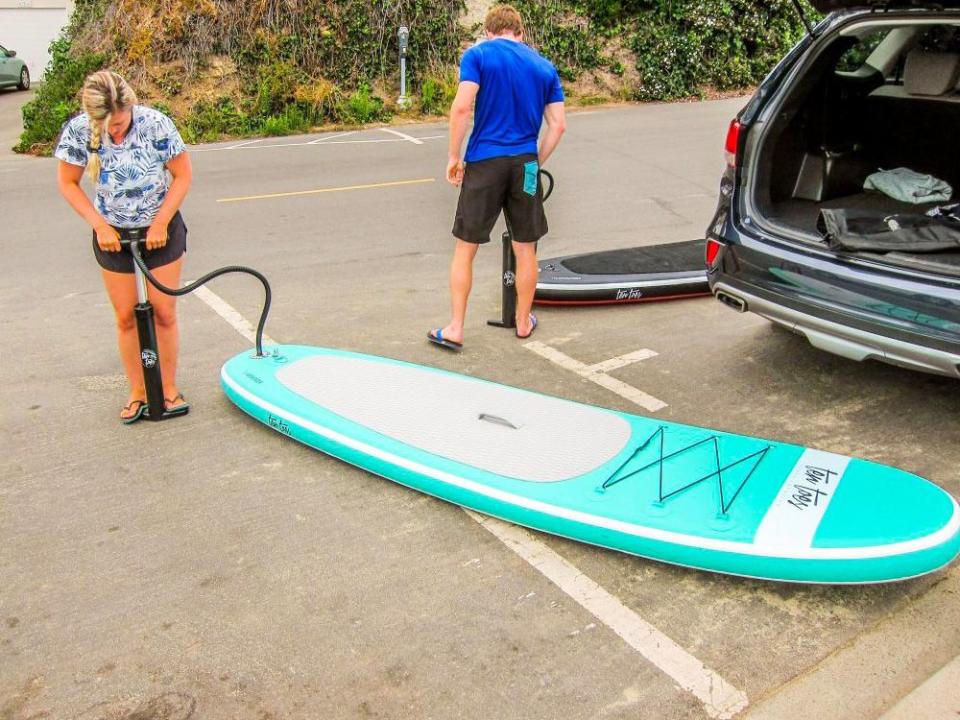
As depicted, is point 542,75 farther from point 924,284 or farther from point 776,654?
point 776,654

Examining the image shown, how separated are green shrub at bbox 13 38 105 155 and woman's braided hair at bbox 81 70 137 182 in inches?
451

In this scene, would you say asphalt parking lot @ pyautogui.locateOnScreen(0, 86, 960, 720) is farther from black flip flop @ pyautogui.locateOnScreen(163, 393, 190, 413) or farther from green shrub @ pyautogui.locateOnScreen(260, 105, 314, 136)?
green shrub @ pyautogui.locateOnScreen(260, 105, 314, 136)

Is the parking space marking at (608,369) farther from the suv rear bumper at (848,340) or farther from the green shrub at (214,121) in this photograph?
the green shrub at (214,121)

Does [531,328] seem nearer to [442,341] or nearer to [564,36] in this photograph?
[442,341]

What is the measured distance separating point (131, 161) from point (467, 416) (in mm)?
1967

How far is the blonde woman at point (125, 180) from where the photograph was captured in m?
4.18

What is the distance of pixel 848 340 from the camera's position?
14.0 ft

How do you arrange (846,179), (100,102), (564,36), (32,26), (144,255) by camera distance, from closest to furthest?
(100,102)
(144,255)
(846,179)
(564,36)
(32,26)

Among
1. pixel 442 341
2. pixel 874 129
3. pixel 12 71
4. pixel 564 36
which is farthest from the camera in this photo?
pixel 12 71

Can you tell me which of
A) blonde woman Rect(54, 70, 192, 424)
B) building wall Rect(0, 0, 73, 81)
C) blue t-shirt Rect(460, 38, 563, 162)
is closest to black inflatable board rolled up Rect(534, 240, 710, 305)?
blue t-shirt Rect(460, 38, 563, 162)

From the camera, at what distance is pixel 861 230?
4.85 metres

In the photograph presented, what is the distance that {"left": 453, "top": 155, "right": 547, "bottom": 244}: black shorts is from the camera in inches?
211

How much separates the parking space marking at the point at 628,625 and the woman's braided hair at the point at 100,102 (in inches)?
93.5

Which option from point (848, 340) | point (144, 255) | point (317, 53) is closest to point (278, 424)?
point (144, 255)
